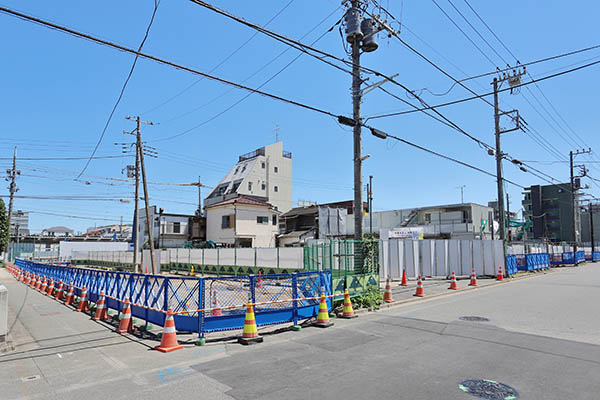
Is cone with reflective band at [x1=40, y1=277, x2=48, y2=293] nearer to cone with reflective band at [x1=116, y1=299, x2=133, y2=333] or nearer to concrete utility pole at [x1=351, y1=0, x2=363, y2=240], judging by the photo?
cone with reflective band at [x1=116, y1=299, x2=133, y2=333]

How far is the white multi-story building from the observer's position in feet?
181

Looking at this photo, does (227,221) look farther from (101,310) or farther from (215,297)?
(215,297)

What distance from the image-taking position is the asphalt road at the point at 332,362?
211 inches

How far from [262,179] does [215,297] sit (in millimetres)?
47936

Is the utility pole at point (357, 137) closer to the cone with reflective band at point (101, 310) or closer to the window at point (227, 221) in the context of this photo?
the cone with reflective band at point (101, 310)

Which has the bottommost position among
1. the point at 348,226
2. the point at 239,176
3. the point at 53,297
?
the point at 53,297

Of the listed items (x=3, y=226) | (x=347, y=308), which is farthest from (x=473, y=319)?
(x=3, y=226)

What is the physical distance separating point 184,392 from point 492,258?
24656mm

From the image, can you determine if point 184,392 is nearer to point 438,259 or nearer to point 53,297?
point 53,297

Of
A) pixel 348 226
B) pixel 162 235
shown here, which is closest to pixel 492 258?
pixel 348 226

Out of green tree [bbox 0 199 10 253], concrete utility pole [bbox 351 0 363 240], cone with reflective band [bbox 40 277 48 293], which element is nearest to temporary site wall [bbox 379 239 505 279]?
concrete utility pole [bbox 351 0 363 240]

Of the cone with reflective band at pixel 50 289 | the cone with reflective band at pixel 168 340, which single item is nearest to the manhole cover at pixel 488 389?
the cone with reflective band at pixel 168 340

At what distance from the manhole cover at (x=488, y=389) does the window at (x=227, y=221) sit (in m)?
38.7

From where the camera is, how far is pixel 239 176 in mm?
56719
